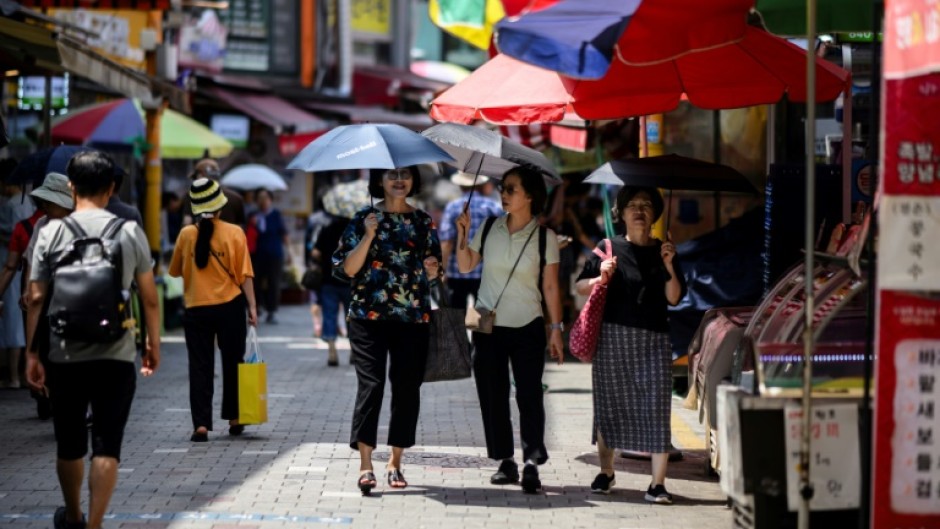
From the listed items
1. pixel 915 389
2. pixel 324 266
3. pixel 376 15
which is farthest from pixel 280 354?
pixel 376 15

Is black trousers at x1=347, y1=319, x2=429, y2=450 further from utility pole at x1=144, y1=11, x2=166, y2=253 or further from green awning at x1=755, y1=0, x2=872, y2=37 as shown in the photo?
utility pole at x1=144, y1=11, x2=166, y2=253

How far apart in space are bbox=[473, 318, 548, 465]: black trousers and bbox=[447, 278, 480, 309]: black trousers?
4998 mm

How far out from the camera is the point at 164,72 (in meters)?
21.2

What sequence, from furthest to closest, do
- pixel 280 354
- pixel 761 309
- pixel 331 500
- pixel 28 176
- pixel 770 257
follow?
pixel 280 354
pixel 28 176
pixel 770 257
pixel 331 500
pixel 761 309

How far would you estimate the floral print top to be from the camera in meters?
8.70

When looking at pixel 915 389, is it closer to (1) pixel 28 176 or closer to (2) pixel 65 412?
(2) pixel 65 412

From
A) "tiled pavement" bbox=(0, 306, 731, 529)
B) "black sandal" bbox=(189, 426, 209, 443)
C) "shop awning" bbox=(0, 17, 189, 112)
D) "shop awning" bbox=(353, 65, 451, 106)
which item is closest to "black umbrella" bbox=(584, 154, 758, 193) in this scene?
"tiled pavement" bbox=(0, 306, 731, 529)

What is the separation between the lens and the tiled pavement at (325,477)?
8.02m

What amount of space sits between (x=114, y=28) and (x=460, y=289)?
7.94 meters

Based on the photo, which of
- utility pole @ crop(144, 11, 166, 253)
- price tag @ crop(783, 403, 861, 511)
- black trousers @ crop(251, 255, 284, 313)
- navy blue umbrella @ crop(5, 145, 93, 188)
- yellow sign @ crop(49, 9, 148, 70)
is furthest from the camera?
black trousers @ crop(251, 255, 284, 313)

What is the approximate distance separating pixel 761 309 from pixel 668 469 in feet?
7.55

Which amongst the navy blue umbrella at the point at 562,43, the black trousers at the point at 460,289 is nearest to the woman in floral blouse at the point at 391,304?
the navy blue umbrella at the point at 562,43

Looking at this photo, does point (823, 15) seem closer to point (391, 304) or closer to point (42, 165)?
point (391, 304)

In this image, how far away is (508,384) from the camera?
889 centimetres
